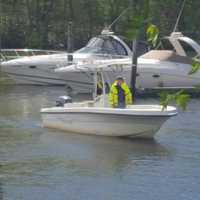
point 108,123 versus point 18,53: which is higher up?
point 108,123

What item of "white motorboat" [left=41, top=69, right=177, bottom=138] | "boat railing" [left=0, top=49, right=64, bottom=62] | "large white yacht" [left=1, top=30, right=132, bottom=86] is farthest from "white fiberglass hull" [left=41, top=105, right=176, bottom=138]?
"boat railing" [left=0, top=49, right=64, bottom=62]

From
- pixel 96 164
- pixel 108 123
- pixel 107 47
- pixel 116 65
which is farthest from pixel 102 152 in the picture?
pixel 107 47

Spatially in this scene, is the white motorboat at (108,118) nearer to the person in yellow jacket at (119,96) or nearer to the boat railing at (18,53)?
the person in yellow jacket at (119,96)

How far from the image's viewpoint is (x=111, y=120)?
2062 cm

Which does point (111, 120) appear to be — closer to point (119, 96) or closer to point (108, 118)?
point (108, 118)

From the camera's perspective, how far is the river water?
14694 mm

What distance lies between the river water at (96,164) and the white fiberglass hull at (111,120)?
215mm

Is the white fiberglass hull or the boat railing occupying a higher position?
the white fiberglass hull

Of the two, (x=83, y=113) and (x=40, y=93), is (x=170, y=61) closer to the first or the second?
(x=40, y=93)

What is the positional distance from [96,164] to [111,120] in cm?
280

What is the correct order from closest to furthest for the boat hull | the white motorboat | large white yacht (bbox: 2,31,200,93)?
1. the white motorboat
2. the boat hull
3. large white yacht (bbox: 2,31,200,93)

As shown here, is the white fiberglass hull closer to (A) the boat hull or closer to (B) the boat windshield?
(A) the boat hull

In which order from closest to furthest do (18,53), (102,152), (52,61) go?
(102,152) < (52,61) < (18,53)

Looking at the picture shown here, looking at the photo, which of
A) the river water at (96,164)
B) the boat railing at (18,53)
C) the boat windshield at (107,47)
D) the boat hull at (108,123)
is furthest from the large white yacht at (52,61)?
the boat hull at (108,123)
